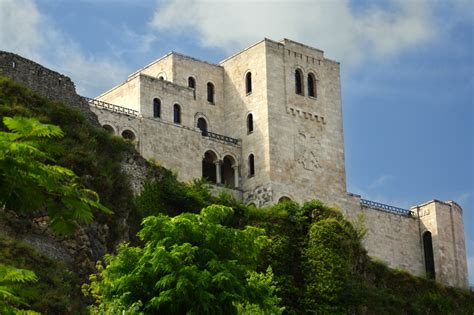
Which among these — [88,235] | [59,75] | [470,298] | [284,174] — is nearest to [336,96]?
[284,174]

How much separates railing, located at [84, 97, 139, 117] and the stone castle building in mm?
115

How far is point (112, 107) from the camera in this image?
2094 inches

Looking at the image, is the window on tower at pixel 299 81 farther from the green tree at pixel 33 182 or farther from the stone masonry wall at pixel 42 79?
the green tree at pixel 33 182

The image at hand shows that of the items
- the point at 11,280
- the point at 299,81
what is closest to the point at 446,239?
the point at 299,81

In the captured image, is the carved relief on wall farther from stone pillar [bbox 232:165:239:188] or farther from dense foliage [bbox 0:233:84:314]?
dense foliage [bbox 0:233:84:314]

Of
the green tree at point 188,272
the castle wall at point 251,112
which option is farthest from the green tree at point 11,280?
the castle wall at point 251,112

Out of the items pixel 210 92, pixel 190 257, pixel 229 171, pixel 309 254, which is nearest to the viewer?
pixel 190 257

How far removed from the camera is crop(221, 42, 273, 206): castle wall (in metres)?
55.3

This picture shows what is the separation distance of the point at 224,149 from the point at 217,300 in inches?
1364

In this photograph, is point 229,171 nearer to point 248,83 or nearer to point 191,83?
point 248,83

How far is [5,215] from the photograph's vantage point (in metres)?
27.6

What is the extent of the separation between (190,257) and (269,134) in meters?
34.1

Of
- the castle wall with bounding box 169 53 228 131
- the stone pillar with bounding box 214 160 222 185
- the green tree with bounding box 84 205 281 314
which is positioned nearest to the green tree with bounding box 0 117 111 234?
the green tree with bounding box 84 205 281 314

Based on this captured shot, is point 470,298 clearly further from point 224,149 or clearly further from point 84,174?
point 84,174
